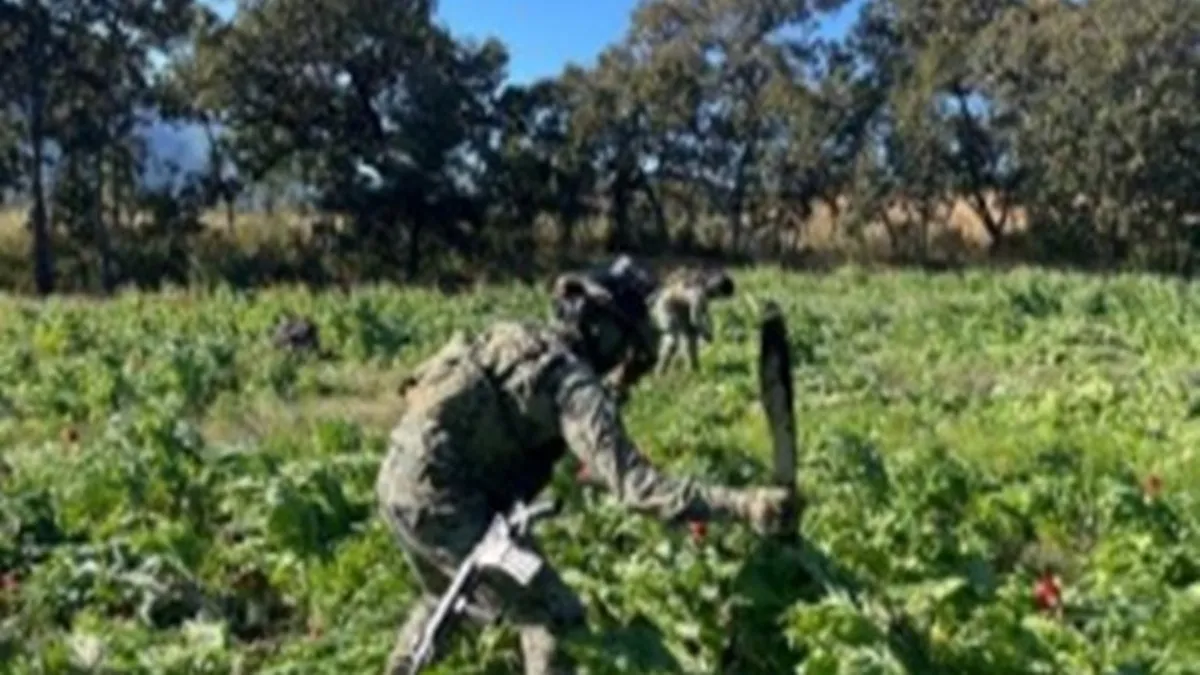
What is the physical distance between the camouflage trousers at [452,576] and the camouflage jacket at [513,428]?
3cm

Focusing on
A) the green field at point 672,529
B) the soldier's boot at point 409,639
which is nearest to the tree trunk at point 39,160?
the green field at point 672,529

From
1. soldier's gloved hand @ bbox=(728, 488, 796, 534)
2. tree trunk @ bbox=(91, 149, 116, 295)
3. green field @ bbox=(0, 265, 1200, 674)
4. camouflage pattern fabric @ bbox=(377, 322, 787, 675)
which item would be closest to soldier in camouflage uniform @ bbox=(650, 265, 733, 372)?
green field @ bbox=(0, 265, 1200, 674)

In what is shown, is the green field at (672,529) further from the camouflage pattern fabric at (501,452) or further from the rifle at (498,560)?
the rifle at (498,560)

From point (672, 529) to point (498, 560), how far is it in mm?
1808

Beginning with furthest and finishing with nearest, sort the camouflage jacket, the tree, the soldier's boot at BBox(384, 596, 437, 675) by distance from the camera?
the tree < the soldier's boot at BBox(384, 596, 437, 675) < the camouflage jacket

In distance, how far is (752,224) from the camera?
60.9 m

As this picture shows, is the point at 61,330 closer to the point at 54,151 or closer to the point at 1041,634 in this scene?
the point at 1041,634

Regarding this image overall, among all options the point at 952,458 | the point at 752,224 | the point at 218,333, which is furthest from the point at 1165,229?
the point at 952,458

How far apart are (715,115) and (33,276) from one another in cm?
2176

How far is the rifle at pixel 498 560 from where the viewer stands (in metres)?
6.03

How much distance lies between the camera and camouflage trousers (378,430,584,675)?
6.41 metres

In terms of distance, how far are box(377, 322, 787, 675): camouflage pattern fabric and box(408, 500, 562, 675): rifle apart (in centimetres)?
15

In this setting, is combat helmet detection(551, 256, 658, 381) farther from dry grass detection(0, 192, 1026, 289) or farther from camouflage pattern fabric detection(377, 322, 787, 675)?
dry grass detection(0, 192, 1026, 289)

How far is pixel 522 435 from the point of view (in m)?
6.56
